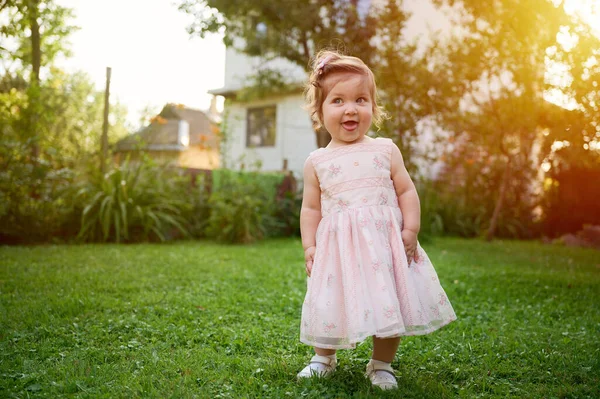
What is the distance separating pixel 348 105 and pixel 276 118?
13722 mm

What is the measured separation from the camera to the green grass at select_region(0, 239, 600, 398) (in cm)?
234

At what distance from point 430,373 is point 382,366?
328 mm

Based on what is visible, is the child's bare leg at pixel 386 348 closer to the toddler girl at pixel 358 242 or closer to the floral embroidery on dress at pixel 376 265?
the toddler girl at pixel 358 242

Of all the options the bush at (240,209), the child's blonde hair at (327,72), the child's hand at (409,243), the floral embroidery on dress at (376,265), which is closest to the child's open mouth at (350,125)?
the child's blonde hair at (327,72)

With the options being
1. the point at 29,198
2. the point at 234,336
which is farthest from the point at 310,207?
the point at 29,198

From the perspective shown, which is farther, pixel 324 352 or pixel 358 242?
pixel 324 352

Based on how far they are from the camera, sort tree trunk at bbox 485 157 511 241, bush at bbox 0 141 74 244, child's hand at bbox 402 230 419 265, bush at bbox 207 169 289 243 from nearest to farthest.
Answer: child's hand at bbox 402 230 419 265, bush at bbox 0 141 74 244, bush at bbox 207 169 289 243, tree trunk at bbox 485 157 511 241

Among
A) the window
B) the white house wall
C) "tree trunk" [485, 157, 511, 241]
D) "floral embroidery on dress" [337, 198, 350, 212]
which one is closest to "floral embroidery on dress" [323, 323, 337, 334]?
"floral embroidery on dress" [337, 198, 350, 212]

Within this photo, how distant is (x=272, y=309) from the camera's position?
3.81 metres

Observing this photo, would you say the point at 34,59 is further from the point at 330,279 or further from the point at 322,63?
the point at 330,279

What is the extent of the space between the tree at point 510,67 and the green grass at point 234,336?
232 centimetres

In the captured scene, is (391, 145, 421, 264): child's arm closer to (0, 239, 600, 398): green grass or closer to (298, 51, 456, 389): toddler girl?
(298, 51, 456, 389): toddler girl

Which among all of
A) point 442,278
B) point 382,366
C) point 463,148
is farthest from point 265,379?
point 463,148

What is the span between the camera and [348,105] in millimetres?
2457
